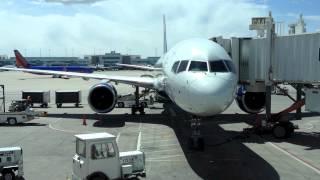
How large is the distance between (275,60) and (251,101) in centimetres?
603

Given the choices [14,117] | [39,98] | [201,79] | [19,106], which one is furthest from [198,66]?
[39,98]

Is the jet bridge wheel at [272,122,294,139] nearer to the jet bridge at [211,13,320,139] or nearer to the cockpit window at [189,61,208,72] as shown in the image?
the jet bridge at [211,13,320,139]

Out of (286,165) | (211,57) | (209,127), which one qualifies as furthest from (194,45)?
(209,127)

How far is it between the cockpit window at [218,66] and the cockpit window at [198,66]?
0.78 ft

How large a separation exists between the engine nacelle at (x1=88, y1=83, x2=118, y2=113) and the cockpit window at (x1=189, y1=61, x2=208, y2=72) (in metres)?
12.7

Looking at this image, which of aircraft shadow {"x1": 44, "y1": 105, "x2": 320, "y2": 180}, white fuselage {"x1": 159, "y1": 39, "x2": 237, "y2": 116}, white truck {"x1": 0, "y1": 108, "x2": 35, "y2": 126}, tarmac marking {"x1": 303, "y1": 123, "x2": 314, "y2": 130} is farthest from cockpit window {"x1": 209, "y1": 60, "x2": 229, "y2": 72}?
white truck {"x1": 0, "y1": 108, "x2": 35, "y2": 126}

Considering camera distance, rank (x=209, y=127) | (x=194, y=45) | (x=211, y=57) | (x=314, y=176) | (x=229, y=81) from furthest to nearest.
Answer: (x=209, y=127)
(x=194, y=45)
(x=211, y=57)
(x=229, y=81)
(x=314, y=176)

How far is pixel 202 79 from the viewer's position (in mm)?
16719

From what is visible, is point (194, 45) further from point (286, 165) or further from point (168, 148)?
point (286, 165)

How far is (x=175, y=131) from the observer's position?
26312mm

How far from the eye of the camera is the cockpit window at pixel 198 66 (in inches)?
699

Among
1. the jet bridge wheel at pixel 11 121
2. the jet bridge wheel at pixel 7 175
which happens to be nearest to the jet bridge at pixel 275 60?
the jet bridge wheel at pixel 11 121

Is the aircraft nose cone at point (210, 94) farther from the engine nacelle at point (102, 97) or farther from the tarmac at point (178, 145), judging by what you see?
the engine nacelle at point (102, 97)

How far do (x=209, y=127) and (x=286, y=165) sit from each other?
10479mm
